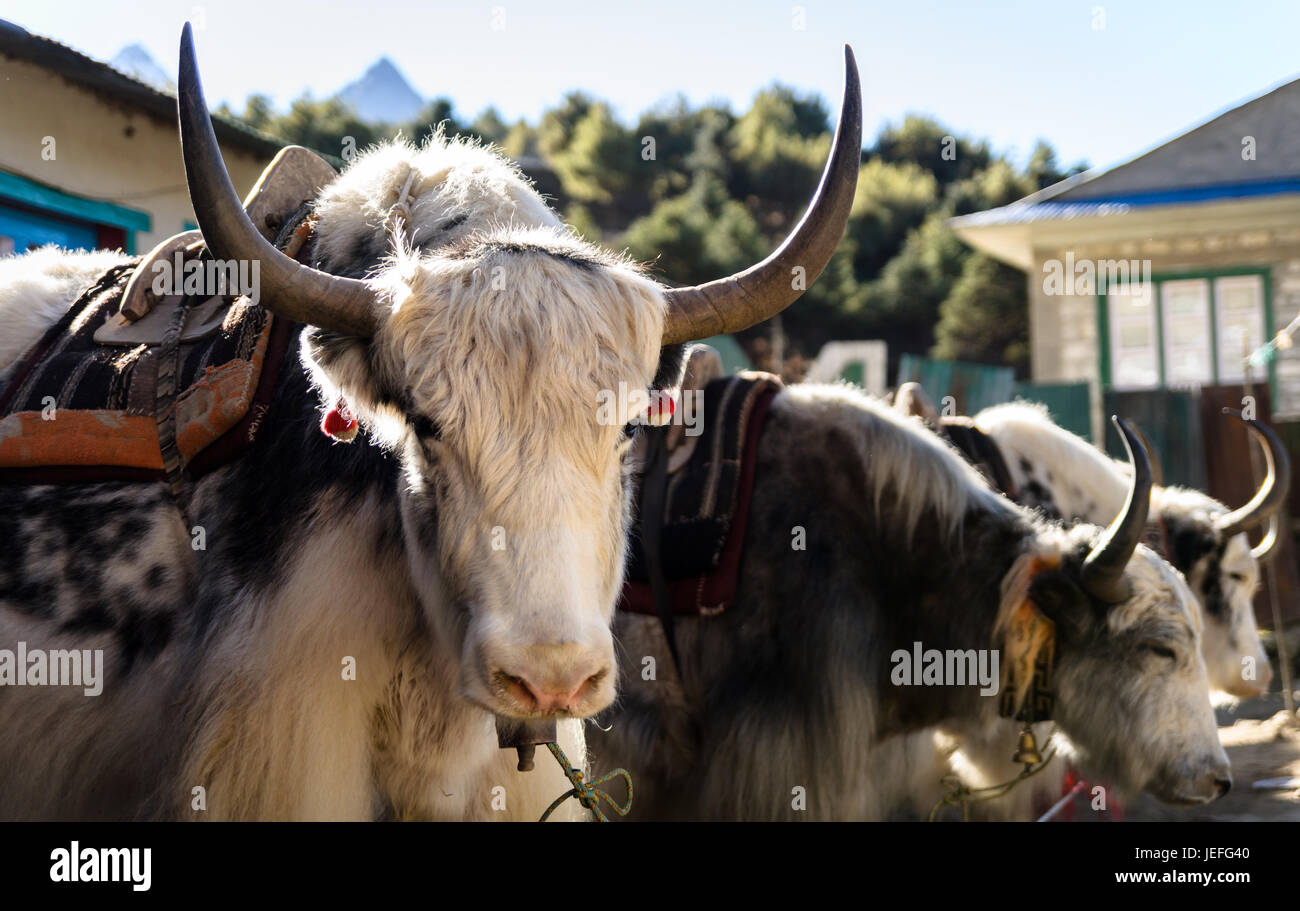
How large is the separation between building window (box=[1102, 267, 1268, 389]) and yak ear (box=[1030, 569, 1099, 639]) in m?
9.02

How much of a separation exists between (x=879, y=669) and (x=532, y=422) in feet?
7.16

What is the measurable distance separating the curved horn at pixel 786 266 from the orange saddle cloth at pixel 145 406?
925mm

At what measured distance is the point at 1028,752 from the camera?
366 cm

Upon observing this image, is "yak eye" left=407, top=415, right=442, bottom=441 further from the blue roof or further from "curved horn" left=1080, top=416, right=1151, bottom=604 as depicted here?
the blue roof

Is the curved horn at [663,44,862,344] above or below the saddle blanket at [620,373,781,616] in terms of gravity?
above

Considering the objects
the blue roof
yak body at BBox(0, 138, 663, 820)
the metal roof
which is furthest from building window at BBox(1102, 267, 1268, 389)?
yak body at BBox(0, 138, 663, 820)

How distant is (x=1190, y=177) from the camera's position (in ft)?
40.8

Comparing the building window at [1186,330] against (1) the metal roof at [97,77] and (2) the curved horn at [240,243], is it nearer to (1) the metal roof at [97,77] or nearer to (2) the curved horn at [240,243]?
(1) the metal roof at [97,77]

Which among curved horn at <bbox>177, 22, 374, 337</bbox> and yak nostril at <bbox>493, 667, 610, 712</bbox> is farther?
curved horn at <bbox>177, 22, 374, 337</bbox>

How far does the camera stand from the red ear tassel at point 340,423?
7.16ft

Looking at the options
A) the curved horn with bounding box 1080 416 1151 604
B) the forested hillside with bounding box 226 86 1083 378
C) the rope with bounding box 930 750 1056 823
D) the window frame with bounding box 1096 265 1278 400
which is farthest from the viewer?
the forested hillside with bounding box 226 86 1083 378

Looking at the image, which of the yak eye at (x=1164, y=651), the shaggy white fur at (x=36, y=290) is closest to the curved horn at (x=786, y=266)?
the shaggy white fur at (x=36, y=290)

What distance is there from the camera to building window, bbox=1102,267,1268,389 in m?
11.7
